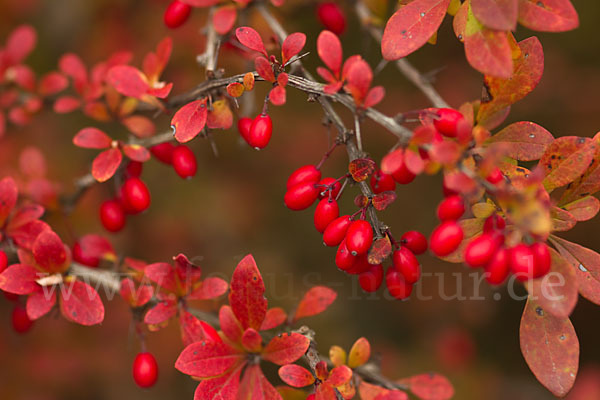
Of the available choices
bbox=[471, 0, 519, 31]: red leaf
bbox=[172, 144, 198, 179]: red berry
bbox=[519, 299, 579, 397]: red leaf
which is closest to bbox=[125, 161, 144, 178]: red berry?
bbox=[172, 144, 198, 179]: red berry

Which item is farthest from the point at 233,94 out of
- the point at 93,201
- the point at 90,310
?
the point at 93,201

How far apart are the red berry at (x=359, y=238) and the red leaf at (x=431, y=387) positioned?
18.2 inches

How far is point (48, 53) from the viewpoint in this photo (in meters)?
2.88

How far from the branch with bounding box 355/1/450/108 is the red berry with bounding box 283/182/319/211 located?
0.59m

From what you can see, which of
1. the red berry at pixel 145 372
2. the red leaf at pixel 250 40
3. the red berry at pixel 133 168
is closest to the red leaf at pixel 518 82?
the red leaf at pixel 250 40

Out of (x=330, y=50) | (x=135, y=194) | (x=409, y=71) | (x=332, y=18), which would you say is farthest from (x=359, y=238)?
(x=332, y=18)

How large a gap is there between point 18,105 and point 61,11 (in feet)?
3.51

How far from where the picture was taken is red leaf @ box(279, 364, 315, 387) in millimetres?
1168

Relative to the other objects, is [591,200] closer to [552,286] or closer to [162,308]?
[552,286]

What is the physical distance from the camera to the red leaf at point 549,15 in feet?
3.54

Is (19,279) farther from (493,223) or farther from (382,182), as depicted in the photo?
(493,223)

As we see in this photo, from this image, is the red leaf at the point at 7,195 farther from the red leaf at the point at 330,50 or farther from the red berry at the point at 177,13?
the red leaf at the point at 330,50

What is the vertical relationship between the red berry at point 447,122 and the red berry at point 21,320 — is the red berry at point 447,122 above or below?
above

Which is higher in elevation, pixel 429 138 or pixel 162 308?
pixel 429 138
